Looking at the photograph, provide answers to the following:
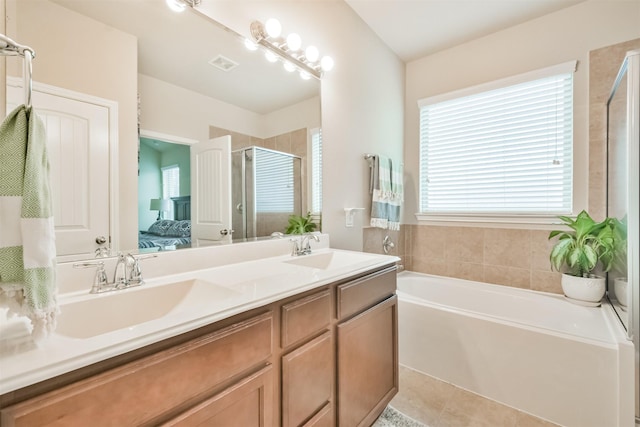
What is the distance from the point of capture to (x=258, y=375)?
33.9 inches

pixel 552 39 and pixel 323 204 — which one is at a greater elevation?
pixel 552 39

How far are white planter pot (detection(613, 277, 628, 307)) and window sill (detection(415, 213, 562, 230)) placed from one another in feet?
1.79

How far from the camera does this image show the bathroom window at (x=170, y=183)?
1.17 metres

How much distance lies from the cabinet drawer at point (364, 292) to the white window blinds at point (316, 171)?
0.67 meters

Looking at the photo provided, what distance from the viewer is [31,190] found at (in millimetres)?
544

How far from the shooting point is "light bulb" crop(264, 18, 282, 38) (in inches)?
60.5

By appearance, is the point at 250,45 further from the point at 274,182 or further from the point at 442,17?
the point at 442,17

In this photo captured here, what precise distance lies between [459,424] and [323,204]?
1511 mm

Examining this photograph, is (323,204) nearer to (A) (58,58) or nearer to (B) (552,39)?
(A) (58,58)

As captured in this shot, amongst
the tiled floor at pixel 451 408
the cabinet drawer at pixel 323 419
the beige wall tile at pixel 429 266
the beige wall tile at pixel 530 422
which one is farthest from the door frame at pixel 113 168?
the beige wall tile at pixel 429 266

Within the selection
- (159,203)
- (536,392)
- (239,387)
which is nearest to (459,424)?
(536,392)

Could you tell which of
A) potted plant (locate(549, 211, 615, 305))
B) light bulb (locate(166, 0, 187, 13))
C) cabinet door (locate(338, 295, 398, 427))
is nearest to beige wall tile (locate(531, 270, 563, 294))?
potted plant (locate(549, 211, 615, 305))

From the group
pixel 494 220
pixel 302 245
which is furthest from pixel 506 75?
pixel 302 245

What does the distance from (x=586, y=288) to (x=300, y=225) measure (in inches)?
81.6
